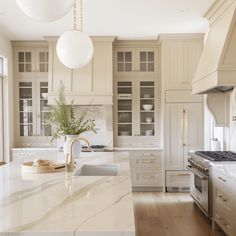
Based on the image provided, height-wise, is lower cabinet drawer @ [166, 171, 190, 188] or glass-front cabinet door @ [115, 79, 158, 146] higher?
glass-front cabinet door @ [115, 79, 158, 146]

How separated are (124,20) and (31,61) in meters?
2.26

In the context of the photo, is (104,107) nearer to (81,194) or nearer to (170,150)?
(170,150)

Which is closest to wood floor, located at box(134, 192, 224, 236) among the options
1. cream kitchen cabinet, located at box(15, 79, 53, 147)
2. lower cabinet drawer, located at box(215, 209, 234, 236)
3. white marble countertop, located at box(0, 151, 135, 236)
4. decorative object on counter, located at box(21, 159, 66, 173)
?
lower cabinet drawer, located at box(215, 209, 234, 236)

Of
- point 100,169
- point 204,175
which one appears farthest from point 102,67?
point 100,169

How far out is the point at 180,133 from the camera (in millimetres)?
5543

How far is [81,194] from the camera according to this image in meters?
1.76

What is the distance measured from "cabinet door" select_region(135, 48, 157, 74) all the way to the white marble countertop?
13.0ft

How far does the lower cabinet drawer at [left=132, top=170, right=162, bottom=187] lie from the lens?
18.4 feet

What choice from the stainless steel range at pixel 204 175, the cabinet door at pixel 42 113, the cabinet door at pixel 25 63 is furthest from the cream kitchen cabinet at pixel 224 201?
the cabinet door at pixel 25 63

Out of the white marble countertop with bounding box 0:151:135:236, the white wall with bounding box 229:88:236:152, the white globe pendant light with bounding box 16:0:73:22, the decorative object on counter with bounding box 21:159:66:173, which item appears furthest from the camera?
the white wall with bounding box 229:88:236:152

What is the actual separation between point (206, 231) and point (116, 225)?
279 centimetres

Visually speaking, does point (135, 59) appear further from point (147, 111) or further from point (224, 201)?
point (224, 201)

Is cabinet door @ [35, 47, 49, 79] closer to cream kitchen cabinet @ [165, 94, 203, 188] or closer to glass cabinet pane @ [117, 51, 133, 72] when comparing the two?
glass cabinet pane @ [117, 51, 133, 72]

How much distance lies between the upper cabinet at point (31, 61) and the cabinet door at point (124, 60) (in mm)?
1385
